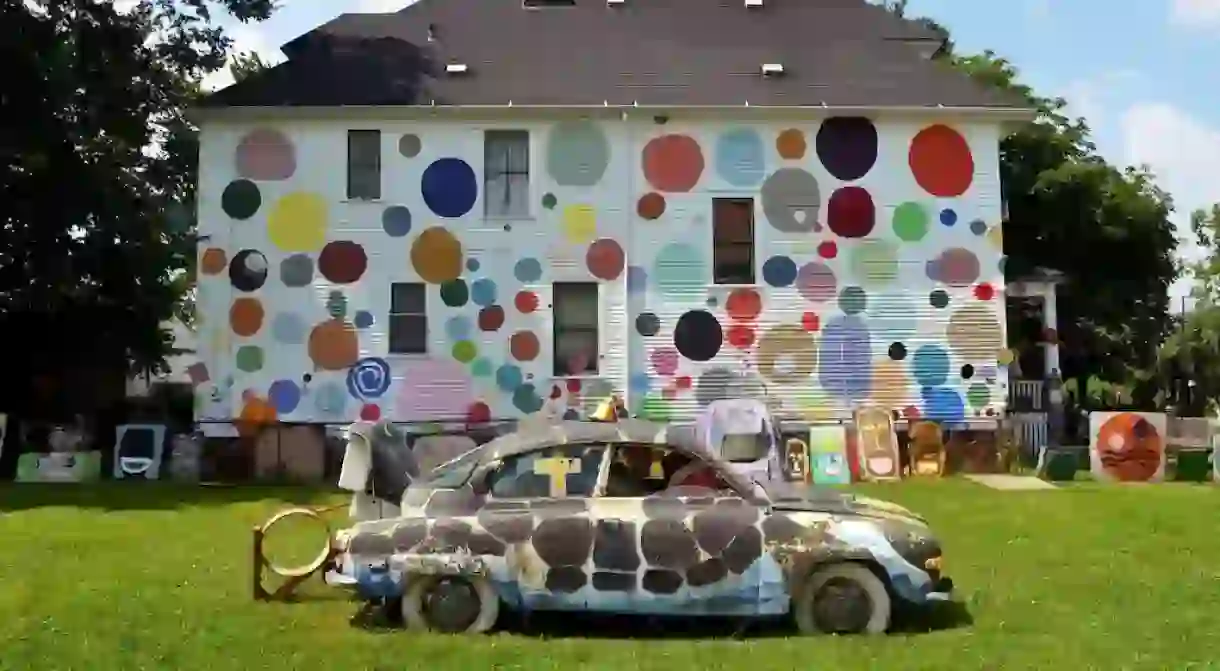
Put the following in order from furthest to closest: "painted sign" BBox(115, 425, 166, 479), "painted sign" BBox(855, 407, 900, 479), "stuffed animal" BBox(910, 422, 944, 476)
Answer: "painted sign" BBox(115, 425, 166, 479), "stuffed animal" BBox(910, 422, 944, 476), "painted sign" BBox(855, 407, 900, 479)

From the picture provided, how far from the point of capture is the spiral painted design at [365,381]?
2247cm

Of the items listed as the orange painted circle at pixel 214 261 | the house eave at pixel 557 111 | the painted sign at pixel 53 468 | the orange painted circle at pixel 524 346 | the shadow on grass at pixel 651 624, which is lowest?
the shadow on grass at pixel 651 624

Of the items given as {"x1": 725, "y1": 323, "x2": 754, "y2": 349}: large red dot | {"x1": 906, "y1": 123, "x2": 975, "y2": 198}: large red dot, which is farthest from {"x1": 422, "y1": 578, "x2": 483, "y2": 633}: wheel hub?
{"x1": 906, "y1": 123, "x2": 975, "y2": 198}: large red dot

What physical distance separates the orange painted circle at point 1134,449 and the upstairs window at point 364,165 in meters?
13.2

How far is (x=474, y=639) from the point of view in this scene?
28.7ft

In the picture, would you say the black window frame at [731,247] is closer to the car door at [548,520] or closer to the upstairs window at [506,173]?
the upstairs window at [506,173]

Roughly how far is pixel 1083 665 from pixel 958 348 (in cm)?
1541

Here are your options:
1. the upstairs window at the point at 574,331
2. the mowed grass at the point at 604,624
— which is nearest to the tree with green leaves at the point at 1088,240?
the upstairs window at the point at 574,331

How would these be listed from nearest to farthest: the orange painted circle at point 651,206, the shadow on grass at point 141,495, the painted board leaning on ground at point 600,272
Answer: the shadow on grass at point 141,495 < the painted board leaning on ground at point 600,272 < the orange painted circle at point 651,206

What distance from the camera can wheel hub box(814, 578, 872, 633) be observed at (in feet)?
29.1

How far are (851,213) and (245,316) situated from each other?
1103 centimetres

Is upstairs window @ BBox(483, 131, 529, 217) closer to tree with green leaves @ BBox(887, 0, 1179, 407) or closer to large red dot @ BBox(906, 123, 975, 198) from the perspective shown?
large red dot @ BBox(906, 123, 975, 198)

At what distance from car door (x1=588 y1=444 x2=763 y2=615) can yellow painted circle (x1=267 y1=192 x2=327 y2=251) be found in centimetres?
1505

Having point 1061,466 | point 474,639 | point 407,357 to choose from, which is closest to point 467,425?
point 407,357
